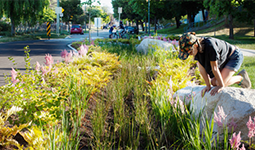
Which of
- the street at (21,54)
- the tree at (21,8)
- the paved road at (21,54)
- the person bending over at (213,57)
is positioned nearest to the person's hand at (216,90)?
the person bending over at (213,57)

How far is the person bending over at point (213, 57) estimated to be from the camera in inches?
117

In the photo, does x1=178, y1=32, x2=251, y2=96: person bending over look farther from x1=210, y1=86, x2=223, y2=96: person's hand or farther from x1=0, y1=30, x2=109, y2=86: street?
x1=0, y1=30, x2=109, y2=86: street

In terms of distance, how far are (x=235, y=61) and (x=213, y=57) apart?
60 cm

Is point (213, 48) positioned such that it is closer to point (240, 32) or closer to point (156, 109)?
point (156, 109)

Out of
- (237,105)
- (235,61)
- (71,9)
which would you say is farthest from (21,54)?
(71,9)

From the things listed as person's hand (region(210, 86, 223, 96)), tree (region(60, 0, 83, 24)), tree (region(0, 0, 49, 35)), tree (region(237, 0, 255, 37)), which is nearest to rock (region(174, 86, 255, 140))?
person's hand (region(210, 86, 223, 96))

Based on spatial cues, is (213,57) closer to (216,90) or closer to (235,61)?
(216,90)

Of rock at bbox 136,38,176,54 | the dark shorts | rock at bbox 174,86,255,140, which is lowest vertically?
rock at bbox 174,86,255,140

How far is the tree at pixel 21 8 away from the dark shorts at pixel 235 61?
23810 millimetres

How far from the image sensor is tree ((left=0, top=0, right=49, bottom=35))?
22984 mm

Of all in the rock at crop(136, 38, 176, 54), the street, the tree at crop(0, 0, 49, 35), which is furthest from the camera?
the tree at crop(0, 0, 49, 35)

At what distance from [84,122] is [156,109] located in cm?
107

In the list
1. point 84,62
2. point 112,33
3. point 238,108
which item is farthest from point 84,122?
point 112,33

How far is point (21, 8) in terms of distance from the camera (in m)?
23.3
